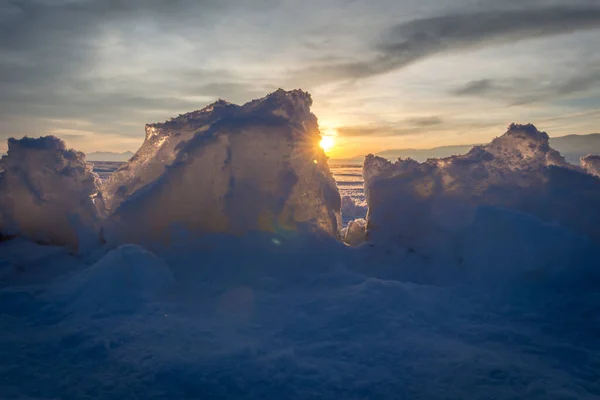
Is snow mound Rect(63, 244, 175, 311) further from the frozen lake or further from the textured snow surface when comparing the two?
the frozen lake

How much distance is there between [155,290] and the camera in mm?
4613

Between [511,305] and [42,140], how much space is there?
7.30 metres

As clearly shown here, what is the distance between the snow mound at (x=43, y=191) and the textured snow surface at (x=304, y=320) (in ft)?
2.02

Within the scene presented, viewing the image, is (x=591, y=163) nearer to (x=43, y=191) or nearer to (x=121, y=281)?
(x=121, y=281)

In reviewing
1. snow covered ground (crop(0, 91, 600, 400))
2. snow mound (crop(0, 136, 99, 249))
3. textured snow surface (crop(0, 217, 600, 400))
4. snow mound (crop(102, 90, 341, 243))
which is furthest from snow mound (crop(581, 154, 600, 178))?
snow mound (crop(0, 136, 99, 249))

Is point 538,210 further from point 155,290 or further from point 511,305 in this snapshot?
point 155,290

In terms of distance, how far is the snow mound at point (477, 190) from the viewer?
17.9ft

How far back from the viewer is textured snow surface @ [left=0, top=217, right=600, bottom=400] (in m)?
3.08

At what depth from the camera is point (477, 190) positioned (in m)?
5.87

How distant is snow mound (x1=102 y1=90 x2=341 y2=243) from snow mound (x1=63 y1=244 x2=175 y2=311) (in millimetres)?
931

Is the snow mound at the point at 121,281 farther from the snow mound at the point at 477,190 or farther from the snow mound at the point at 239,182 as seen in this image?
the snow mound at the point at 477,190

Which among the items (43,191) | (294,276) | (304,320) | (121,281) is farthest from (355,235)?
(43,191)

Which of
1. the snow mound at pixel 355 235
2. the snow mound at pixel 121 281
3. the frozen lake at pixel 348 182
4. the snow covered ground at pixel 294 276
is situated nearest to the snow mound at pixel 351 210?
the frozen lake at pixel 348 182

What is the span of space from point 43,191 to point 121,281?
3.07 m
